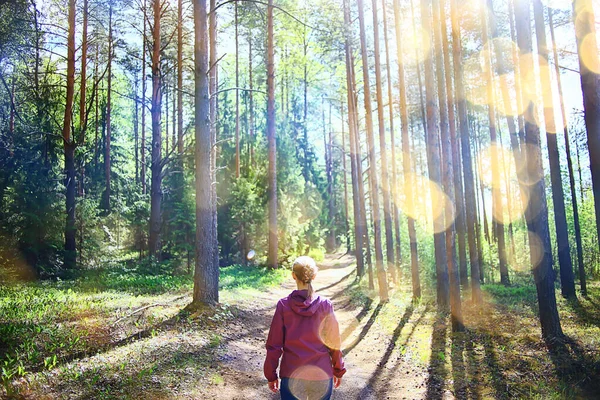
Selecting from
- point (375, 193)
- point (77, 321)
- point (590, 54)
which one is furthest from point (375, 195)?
point (77, 321)

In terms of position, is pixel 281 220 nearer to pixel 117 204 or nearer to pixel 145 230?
pixel 145 230

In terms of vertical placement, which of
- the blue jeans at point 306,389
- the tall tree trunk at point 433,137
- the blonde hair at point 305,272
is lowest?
the blue jeans at point 306,389

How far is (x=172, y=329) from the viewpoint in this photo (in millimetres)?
7172

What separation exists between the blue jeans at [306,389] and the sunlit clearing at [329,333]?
11.0 inches

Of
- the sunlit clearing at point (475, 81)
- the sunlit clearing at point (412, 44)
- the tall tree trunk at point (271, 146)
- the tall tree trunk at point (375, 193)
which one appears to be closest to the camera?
the tall tree trunk at point (375, 193)

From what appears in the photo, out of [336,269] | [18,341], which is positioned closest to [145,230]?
[336,269]

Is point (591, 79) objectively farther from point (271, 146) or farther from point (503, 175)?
point (503, 175)

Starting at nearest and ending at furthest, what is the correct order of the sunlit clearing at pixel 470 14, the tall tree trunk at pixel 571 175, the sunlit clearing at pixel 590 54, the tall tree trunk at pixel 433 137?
1. the sunlit clearing at pixel 590 54
2. the tall tree trunk at pixel 433 137
3. the tall tree trunk at pixel 571 175
4. the sunlit clearing at pixel 470 14

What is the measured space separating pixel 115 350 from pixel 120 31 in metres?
17.6

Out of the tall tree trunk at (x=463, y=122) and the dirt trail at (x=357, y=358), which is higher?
the tall tree trunk at (x=463, y=122)

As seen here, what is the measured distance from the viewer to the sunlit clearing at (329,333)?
316cm

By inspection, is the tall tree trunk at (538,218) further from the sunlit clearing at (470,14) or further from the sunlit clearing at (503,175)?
the sunlit clearing at (503,175)

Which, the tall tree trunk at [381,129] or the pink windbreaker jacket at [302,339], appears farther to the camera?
the tall tree trunk at [381,129]

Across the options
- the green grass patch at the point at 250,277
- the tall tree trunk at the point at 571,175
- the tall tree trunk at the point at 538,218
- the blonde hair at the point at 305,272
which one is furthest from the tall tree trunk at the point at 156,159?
the tall tree trunk at the point at 571,175
